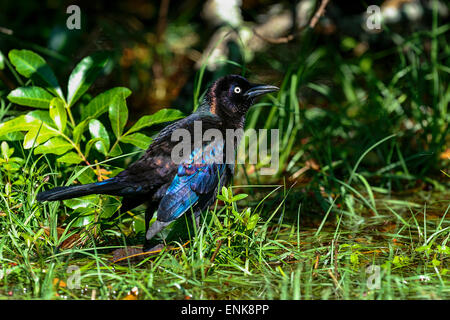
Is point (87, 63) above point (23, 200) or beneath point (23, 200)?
above

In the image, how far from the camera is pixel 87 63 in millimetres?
3736

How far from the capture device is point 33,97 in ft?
11.8

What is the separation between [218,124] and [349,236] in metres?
1.03

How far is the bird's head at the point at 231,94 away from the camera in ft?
11.7

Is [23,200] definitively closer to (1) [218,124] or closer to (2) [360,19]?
(1) [218,124]

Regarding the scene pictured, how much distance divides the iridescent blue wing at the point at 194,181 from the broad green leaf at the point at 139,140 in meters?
0.38

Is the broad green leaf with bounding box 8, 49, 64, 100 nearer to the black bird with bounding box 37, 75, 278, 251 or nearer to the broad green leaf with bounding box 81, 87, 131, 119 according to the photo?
the broad green leaf with bounding box 81, 87, 131, 119

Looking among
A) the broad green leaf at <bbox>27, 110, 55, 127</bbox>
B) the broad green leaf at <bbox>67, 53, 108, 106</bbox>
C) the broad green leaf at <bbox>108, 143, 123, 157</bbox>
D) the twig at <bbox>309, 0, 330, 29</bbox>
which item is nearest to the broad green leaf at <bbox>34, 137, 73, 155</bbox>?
the broad green leaf at <bbox>27, 110, 55, 127</bbox>

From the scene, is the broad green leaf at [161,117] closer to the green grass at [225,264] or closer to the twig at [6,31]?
the green grass at [225,264]

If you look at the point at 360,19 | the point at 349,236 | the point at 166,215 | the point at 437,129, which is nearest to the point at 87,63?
the point at 166,215

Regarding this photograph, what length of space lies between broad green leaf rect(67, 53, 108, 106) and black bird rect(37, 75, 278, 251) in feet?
2.39

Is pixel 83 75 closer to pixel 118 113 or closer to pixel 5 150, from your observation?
pixel 118 113

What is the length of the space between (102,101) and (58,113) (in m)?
0.30
